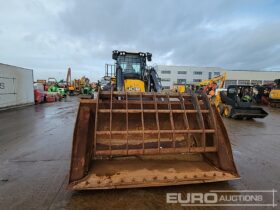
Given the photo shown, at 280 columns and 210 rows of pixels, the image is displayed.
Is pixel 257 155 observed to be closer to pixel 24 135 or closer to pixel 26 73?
pixel 24 135

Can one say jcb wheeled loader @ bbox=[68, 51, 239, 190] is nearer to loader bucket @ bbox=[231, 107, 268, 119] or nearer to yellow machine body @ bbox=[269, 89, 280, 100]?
loader bucket @ bbox=[231, 107, 268, 119]

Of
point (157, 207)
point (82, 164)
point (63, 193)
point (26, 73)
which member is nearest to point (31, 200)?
point (63, 193)

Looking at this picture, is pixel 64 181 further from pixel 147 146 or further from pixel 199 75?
pixel 199 75

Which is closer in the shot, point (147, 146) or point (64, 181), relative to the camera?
point (64, 181)

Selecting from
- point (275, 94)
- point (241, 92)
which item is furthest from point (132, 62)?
point (275, 94)

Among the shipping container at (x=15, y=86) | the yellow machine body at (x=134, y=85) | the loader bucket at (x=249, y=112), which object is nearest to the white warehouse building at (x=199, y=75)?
the shipping container at (x=15, y=86)

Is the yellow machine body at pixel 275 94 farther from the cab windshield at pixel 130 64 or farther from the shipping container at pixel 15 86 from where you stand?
the shipping container at pixel 15 86

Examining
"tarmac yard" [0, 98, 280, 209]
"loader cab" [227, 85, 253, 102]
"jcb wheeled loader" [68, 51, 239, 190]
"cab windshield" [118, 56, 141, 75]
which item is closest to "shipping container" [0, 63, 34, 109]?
"cab windshield" [118, 56, 141, 75]

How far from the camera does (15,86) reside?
47.7 ft

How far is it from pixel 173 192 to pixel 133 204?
596 mm

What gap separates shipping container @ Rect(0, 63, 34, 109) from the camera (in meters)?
A: 13.3

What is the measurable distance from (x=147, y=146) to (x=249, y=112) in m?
8.39

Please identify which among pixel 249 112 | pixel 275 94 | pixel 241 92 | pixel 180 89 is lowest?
pixel 249 112

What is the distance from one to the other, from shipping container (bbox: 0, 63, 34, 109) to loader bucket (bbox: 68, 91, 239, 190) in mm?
12446
